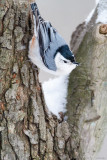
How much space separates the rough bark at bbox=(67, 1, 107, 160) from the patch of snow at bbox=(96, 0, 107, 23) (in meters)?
0.06

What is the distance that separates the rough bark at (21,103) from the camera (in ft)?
5.32

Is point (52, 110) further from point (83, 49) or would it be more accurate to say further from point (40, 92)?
point (83, 49)

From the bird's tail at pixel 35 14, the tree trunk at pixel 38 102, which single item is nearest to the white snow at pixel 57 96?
the tree trunk at pixel 38 102

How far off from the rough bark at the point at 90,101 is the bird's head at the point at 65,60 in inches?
3.7

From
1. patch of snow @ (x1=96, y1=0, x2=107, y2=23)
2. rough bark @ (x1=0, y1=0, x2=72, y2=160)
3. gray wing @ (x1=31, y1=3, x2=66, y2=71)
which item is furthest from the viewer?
patch of snow @ (x1=96, y1=0, x2=107, y2=23)

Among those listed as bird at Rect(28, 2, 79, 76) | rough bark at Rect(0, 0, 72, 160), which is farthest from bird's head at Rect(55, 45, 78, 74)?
rough bark at Rect(0, 0, 72, 160)

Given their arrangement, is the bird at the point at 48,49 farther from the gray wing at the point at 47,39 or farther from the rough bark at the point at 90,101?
the rough bark at the point at 90,101

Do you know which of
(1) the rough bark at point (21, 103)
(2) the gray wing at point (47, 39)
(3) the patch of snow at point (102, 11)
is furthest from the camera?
(3) the patch of snow at point (102, 11)

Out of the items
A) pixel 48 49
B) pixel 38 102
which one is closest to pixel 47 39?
pixel 48 49

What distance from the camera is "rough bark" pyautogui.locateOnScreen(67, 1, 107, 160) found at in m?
1.80

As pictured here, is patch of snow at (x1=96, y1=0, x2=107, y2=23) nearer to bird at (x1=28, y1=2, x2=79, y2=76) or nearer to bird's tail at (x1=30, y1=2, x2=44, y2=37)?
bird at (x1=28, y1=2, x2=79, y2=76)

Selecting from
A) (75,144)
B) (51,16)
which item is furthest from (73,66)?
(51,16)

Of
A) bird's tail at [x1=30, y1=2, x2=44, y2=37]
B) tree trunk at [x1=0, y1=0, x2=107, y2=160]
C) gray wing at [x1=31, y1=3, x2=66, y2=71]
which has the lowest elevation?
tree trunk at [x1=0, y1=0, x2=107, y2=160]

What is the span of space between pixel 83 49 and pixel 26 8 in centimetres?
50
